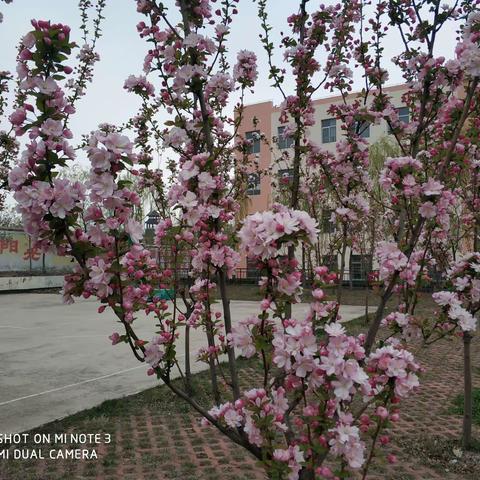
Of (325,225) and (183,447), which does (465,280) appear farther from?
(325,225)

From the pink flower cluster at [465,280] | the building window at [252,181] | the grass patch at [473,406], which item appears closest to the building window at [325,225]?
the building window at [252,181]

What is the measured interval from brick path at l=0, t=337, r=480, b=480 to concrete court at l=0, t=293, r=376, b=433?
67 cm

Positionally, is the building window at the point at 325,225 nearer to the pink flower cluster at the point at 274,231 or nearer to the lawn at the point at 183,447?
the lawn at the point at 183,447

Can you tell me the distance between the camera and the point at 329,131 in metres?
29.6

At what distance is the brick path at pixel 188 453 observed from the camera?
12.3 feet

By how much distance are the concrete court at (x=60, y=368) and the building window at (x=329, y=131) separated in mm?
20417

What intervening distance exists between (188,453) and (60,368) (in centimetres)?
376

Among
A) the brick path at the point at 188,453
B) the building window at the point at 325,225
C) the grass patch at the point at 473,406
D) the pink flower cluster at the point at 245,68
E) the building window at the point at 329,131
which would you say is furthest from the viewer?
the building window at the point at 329,131

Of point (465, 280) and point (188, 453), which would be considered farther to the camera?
point (188, 453)

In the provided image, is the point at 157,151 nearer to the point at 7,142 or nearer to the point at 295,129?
the point at 7,142

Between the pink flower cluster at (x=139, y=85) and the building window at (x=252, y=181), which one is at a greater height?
the pink flower cluster at (x=139, y=85)

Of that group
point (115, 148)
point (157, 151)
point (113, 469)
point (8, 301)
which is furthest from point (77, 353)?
point (8, 301)

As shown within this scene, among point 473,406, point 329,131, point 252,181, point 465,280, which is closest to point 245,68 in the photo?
point 465,280

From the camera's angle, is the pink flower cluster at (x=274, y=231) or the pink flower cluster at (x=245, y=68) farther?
the pink flower cluster at (x=245, y=68)
